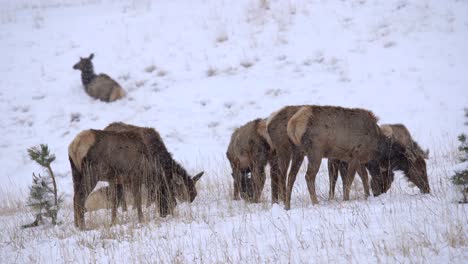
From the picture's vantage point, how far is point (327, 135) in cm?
735

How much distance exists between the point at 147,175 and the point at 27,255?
2.58 metres

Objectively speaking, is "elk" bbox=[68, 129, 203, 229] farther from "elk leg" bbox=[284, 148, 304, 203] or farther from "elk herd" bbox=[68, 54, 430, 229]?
"elk leg" bbox=[284, 148, 304, 203]

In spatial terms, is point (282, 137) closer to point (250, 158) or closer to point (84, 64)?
point (250, 158)

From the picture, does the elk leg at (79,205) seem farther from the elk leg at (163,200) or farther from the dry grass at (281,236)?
the elk leg at (163,200)

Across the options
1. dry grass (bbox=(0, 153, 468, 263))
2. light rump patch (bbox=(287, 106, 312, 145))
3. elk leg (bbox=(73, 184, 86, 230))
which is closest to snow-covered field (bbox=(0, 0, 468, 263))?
dry grass (bbox=(0, 153, 468, 263))

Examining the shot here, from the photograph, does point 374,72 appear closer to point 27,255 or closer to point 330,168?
point 330,168

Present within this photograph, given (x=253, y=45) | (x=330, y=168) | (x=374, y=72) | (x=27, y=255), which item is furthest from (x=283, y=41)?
(x=27, y=255)

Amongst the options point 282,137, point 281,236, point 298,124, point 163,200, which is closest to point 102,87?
point 163,200

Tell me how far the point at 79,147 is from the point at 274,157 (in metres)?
3.39

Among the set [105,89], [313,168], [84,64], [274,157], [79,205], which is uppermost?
[84,64]

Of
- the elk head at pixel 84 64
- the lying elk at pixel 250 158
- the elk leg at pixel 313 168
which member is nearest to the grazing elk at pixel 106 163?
the lying elk at pixel 250 158

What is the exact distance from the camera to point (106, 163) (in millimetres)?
7516

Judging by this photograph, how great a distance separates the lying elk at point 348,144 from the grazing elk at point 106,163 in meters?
2.38

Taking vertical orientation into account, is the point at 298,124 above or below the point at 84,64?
below
